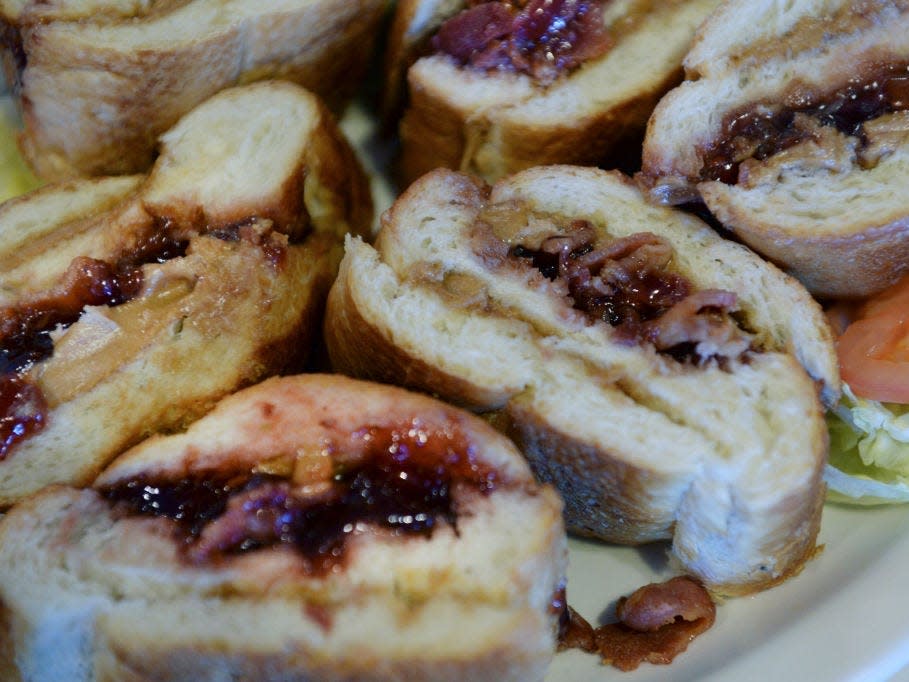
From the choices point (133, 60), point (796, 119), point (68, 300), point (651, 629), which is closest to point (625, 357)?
point (651, 629)

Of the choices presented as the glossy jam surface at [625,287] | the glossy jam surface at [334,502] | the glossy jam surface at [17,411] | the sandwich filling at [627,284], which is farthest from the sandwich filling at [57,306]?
the glossy jam surface at [625,287]

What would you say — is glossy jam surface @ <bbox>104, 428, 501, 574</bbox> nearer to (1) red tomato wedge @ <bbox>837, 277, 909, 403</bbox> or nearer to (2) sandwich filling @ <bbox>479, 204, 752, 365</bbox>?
(2) sandwich filling @ <bbox>479, 204, 752, 365</bbox>

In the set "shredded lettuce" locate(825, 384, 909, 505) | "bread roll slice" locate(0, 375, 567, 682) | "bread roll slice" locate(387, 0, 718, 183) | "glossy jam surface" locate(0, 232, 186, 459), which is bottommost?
"shredded lettuce" locate(825, 384, 909, 505)

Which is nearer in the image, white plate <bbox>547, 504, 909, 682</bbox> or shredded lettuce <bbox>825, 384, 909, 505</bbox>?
white plate <bbox>547, 504, 909, 682</bbox>

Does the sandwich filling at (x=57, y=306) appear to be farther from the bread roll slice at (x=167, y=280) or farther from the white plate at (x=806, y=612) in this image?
the white plate at (x=806, y=612)

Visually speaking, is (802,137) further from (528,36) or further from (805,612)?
(805,612)

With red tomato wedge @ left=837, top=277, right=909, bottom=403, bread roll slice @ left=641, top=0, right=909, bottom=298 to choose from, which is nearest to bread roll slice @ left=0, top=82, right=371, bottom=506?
bread roll slice @ left=641, top=0, right=909, bottom=298

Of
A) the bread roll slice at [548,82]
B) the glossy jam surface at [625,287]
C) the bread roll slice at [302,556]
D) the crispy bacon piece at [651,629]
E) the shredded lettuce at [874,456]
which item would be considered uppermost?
the bread roll slice at [548,82]
